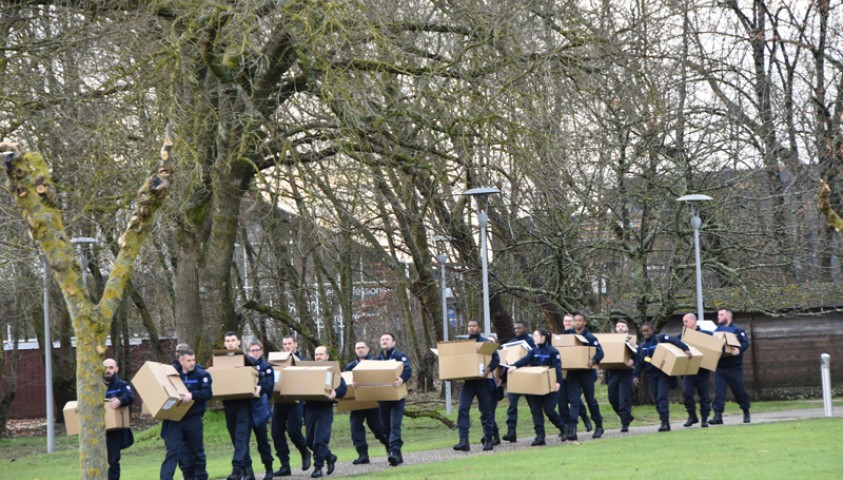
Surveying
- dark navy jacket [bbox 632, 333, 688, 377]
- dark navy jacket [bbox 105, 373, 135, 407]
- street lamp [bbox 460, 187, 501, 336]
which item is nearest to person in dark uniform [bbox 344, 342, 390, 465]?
dark navy jacket [bbox 105, 373, 135, 407]

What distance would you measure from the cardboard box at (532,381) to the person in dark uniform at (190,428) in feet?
18.6

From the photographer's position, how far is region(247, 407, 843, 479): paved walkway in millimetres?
16942

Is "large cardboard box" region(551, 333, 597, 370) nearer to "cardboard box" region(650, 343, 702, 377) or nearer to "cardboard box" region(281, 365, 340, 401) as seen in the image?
"cardboard box" region(650, 343, 702, 377)

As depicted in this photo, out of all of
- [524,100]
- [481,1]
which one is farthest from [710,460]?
[481,1]

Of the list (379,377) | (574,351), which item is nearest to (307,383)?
(379,377)

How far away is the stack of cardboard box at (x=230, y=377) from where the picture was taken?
14.8 metres

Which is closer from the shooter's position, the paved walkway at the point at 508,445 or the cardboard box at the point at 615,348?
the paved walkway at the point at 508,445

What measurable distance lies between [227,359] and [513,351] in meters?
5.52

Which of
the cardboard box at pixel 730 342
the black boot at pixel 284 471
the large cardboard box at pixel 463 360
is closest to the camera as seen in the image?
the black boot at pixel 284 471

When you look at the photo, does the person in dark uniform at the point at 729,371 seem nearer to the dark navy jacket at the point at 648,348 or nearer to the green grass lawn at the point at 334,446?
the dark navy jacket at the point at 648,348

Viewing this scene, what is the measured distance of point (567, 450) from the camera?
16969mm

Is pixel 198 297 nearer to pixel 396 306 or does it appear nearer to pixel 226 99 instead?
pixel 226 99

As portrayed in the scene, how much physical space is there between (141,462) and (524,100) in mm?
9249

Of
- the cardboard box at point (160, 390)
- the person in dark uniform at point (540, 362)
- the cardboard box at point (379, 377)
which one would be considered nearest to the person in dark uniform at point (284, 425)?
the cardboard box at point (379, 377)
